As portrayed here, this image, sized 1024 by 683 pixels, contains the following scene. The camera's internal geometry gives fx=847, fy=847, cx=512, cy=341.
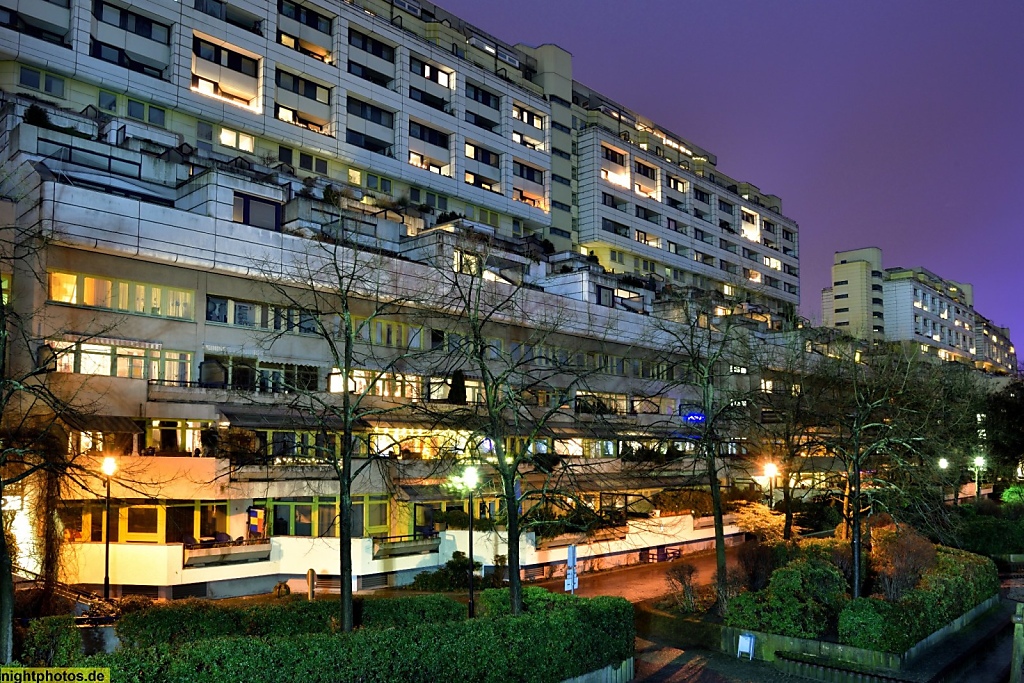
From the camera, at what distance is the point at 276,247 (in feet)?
115

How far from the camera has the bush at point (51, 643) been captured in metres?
14.6

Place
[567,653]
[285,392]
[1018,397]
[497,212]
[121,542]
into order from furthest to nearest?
[497,212]
[1018,397]
[285,392]
[121,542]
[567,653]

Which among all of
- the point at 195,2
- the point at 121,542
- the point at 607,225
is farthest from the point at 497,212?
the point at 121,542

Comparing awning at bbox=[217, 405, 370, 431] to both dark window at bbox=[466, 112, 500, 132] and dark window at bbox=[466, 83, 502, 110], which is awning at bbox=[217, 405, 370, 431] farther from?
dark window at bbox=[466, 83, 502, 110]

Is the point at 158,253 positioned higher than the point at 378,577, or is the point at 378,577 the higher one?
the point at 158,253

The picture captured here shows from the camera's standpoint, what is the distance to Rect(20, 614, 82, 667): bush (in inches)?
574

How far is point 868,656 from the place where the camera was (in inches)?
810

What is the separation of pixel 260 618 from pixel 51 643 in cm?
397

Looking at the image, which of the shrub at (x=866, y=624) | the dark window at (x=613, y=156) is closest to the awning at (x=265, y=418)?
the shrub at (x=866, y=624)

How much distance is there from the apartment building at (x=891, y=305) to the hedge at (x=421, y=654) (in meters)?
119

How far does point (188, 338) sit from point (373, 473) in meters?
8.83

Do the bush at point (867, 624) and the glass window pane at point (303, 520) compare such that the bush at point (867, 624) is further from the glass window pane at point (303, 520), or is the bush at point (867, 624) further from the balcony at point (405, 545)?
the glass window pane at point (303, 520)

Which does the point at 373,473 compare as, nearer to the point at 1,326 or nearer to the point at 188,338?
the point at 188,338

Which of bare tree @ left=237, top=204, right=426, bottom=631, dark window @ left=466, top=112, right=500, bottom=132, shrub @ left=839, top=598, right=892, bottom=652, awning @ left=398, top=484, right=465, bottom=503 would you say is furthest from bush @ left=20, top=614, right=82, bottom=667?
dark window @ left=466, top=112, right=500, bottom=132
